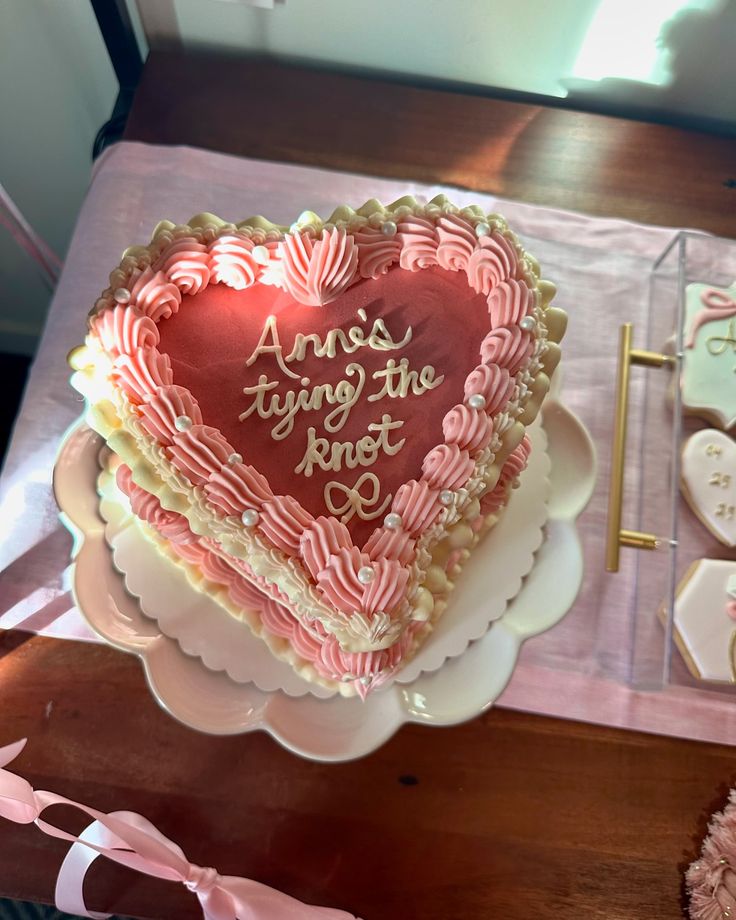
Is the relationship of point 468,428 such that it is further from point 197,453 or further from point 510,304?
point 197,453

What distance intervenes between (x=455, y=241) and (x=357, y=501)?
12.5 inches

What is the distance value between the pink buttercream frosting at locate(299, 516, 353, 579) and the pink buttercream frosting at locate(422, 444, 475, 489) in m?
0.11

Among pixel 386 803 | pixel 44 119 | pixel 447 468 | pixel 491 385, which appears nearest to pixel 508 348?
pixel 491 385

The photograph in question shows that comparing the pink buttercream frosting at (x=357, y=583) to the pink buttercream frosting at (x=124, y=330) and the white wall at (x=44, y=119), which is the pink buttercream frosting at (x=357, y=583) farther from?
the white wall at (x=44, y=119)

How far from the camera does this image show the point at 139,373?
2.67 ft

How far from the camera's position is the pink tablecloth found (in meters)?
1.04

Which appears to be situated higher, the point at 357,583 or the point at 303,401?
the point at 303,401

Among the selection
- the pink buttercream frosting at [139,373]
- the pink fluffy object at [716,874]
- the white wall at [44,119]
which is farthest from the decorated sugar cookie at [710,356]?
the white wall at [44,119]

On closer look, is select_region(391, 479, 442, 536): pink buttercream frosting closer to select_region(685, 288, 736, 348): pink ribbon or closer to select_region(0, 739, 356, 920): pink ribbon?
select_region(0, 739, 356, 920): pink ribbon

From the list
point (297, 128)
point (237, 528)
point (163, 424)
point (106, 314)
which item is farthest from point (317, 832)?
point (297, 128)

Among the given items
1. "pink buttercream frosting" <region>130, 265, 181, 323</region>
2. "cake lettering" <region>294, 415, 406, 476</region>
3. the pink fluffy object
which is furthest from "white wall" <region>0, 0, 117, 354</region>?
the pink fluffy object

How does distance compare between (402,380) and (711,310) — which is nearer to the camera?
(402,380)

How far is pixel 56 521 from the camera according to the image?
1.07m

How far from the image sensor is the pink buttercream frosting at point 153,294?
2.76ft
